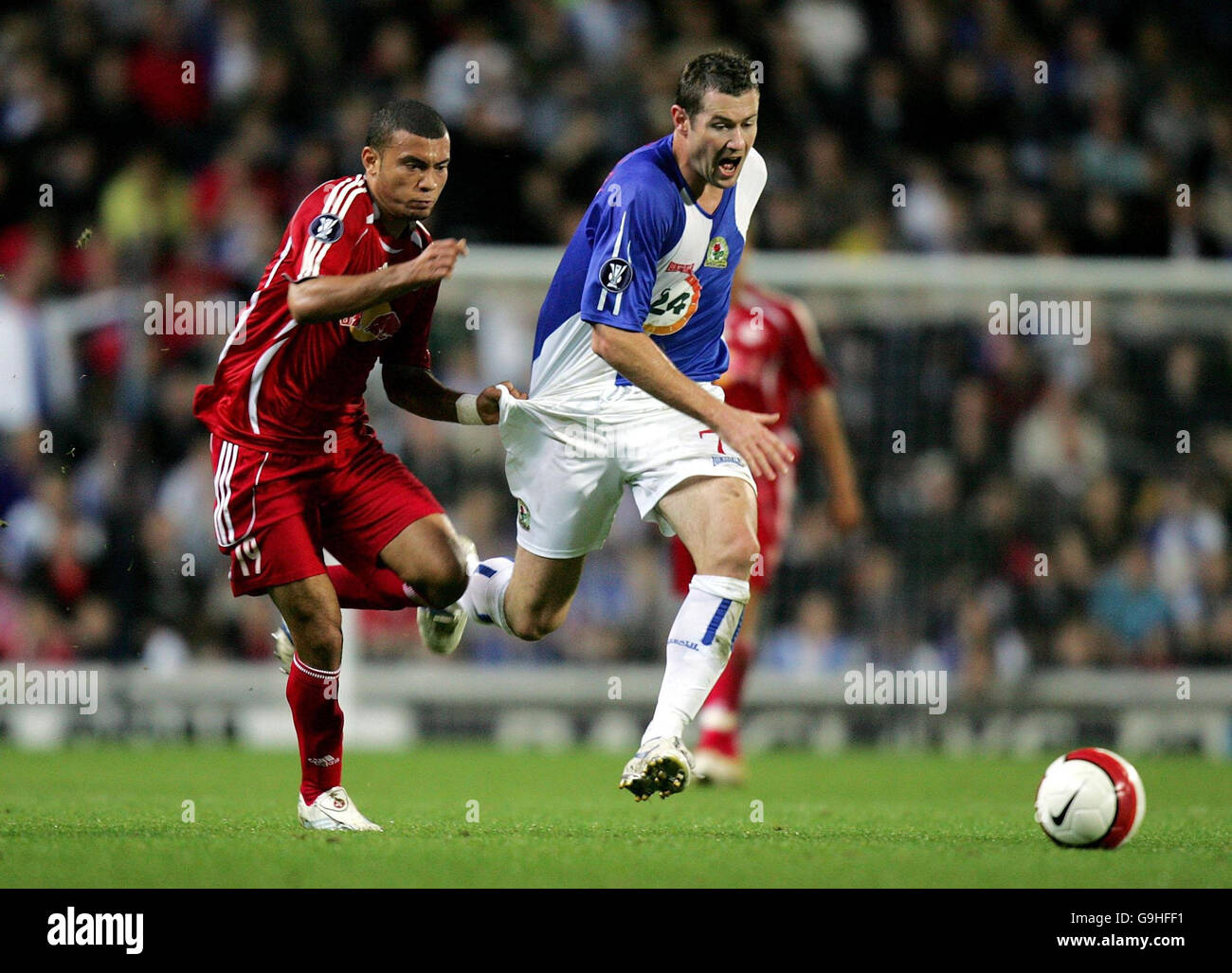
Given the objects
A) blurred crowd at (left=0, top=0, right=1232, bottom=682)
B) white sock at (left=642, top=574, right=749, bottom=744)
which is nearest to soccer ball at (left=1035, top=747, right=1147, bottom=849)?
white sock at (left=642, top=574, right=749, bottom=744)

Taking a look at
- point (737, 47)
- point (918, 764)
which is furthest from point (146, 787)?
point (737, 47)

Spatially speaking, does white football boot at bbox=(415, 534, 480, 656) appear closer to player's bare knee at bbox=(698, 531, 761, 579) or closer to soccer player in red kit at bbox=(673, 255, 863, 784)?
player's bare knee at bbox=(698, 531, 761, 579)

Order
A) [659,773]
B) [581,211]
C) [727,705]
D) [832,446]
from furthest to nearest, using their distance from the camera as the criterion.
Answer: [581,211]
[832,446]
[727,705]
[659,773]

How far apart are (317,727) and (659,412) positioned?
1.59 metres

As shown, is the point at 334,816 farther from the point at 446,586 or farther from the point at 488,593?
the point at 488,593

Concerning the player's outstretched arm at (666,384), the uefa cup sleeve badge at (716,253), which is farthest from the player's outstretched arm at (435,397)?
the uefa cup sleeve badge at (716,253)

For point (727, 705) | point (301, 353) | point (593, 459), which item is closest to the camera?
point (301, 353)

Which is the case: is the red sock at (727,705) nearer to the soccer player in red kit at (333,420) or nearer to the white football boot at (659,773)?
the soccer player in red kit at (333,420)

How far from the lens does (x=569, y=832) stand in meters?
6.05

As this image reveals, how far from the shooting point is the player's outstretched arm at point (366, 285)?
5562 mm

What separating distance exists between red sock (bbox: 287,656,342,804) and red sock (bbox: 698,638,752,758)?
2920 mm

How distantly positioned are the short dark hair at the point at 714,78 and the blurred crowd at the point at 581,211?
570 centimetres

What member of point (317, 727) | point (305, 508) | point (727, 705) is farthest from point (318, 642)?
point (727, 705)

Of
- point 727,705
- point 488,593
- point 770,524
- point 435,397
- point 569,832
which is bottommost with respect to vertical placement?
point 569,832
